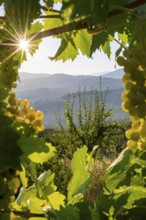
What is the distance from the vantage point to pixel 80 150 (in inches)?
56.4

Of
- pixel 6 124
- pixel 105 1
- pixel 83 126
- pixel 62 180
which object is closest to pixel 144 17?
pixel 105 1

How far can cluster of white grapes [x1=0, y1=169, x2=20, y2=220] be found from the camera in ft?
3.37

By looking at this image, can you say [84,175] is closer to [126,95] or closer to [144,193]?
[144,193]

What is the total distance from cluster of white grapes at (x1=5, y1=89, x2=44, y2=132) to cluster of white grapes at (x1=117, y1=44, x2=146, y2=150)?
1.10 feet

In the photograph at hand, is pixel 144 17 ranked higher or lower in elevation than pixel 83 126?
higher

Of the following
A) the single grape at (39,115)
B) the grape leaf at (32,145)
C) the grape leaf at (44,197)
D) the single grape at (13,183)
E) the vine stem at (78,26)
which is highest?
the vine stem at (78,26)

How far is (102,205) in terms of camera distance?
109 cm

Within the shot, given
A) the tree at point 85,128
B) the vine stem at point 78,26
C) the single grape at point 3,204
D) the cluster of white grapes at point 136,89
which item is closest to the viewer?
the cluster of white grapes at point 136,89

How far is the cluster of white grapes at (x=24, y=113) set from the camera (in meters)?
1.22

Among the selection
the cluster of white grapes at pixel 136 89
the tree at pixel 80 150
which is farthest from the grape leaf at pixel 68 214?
the cluster of white grapes at pixel 136 89

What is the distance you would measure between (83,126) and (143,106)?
1302cm

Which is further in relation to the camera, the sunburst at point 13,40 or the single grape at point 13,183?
the sunburst at point 13,40

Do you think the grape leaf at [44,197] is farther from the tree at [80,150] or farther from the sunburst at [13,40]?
the sunburst at [13,40]

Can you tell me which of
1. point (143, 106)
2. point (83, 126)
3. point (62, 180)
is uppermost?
point (143, 106)
